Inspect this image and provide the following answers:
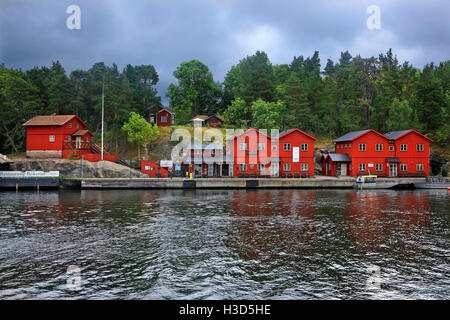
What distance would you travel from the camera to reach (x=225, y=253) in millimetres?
16125

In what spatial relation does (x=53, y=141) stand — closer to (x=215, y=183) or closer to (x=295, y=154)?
(x=215, y=183)

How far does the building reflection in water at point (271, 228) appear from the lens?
1677 centimetres

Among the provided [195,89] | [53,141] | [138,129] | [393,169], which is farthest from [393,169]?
[53,141]

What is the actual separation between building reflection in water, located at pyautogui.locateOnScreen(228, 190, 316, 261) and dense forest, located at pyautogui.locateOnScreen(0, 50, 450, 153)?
34.9m

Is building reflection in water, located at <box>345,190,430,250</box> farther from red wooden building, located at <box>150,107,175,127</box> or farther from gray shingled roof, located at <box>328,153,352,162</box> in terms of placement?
red wooden building, located at <box>150,107,175,127</box>

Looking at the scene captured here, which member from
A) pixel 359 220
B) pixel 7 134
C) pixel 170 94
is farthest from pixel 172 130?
pixel 359 220

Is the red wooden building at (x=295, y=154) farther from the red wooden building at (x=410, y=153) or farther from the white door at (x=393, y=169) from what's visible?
the red wooden building at (x=410, y=153)

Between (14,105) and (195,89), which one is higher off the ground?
(195,89)

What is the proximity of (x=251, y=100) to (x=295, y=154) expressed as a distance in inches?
1004

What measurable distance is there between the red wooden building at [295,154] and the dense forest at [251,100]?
9.90 m
